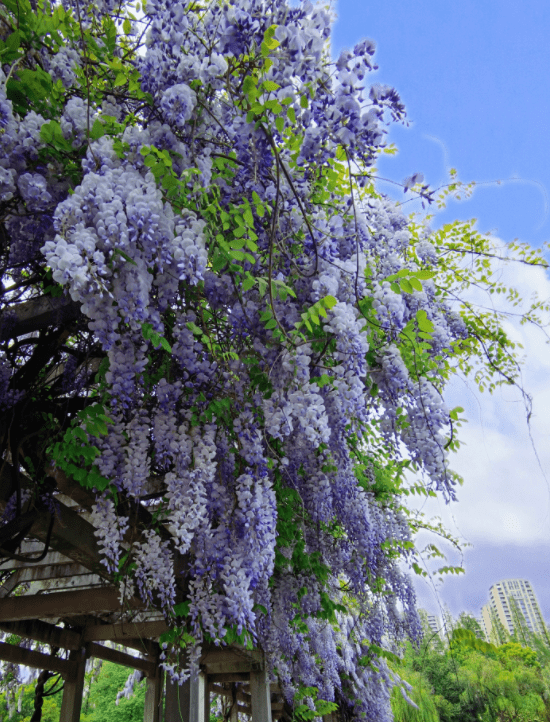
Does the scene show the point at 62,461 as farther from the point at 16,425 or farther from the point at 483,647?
the point at 483,647

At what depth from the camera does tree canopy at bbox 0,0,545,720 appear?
4.61ft

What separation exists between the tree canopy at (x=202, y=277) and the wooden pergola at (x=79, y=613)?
0.16 meters

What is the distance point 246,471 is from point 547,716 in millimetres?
14168

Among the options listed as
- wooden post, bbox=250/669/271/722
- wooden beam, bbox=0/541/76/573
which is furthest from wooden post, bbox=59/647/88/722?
wooden post, bbox=250/669/271/722

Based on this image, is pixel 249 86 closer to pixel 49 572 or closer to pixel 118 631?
pixel 49 572

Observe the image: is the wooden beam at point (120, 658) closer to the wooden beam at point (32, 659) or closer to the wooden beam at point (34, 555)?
the wooden beam at point (32, 659)

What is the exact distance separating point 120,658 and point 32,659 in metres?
1.10

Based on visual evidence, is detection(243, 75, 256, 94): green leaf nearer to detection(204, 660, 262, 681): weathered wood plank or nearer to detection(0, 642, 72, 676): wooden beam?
detection(0, 642, 72, 676): wooden beam

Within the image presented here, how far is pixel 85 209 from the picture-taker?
1249mm

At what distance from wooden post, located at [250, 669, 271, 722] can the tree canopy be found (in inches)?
118

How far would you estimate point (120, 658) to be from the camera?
194 inches

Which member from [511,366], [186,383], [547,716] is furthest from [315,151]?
[547,716]

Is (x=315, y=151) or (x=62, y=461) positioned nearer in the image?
(x=315, y=151)

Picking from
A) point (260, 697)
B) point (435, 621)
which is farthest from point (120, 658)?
point (435, 621)
